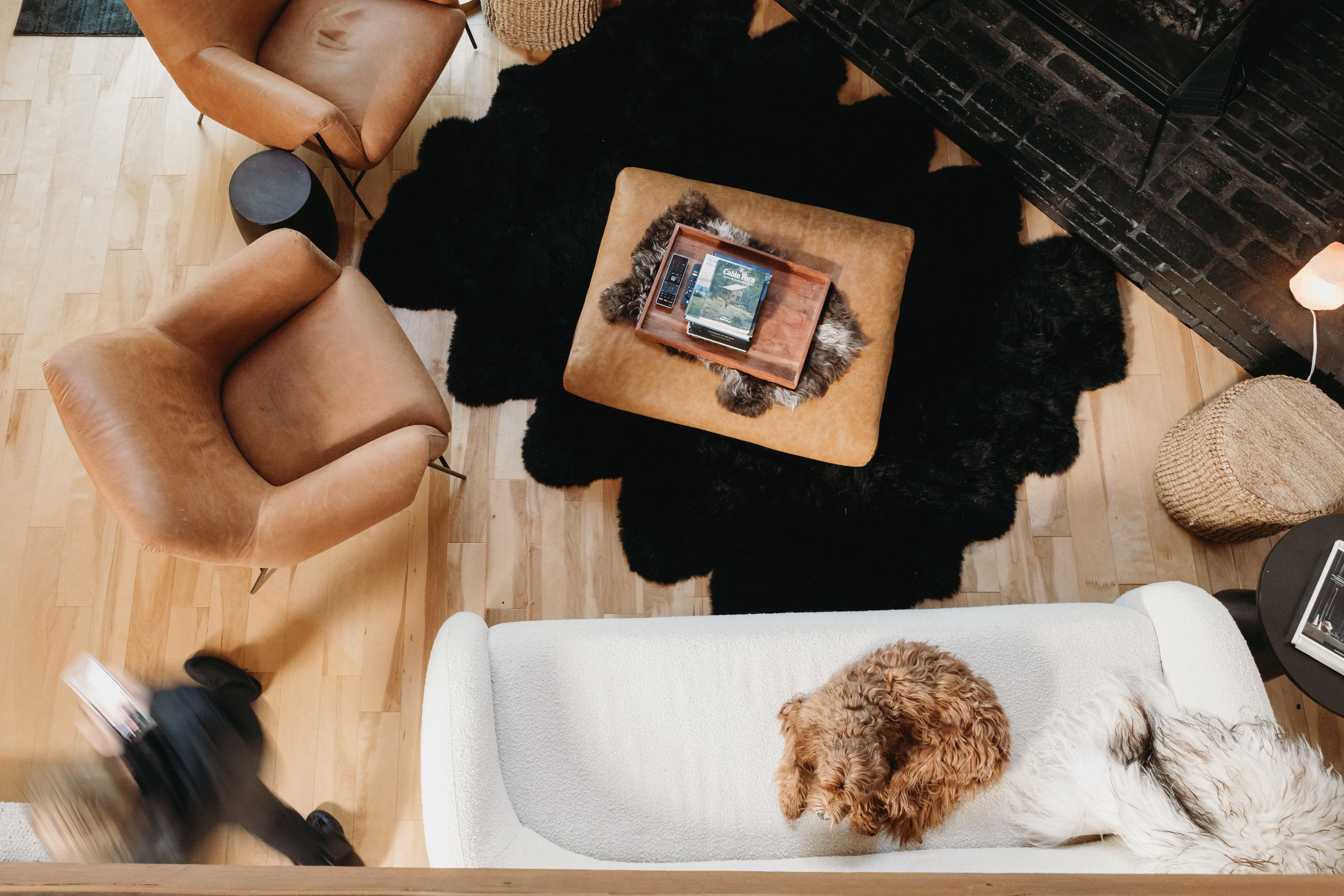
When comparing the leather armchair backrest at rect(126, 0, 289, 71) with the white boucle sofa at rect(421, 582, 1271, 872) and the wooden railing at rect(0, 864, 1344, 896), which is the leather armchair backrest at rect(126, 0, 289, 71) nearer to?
the white boucle sofa at rect(421, 582, 1271, 872)

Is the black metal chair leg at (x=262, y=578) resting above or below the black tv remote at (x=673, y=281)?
below

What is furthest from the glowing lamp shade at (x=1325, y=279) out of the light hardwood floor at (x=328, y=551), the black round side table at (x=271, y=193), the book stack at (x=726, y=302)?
the black round side table at (x=271, y=193)

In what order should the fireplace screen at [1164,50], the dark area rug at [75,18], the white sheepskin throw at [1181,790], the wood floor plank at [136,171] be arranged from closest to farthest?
the white sheepskin throw at [1181,790], the fireplace screen at [1164,50], the wood floor plank at [136,171], the dark area rug at [75,18]

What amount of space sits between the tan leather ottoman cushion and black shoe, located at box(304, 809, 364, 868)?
130 centimetres

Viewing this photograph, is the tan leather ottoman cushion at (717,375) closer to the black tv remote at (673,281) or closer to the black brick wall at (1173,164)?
the black tv remote at (673,281)

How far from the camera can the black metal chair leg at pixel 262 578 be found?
7.09 ft

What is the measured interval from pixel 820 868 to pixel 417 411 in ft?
4.51

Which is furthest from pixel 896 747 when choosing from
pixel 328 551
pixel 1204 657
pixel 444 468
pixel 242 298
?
pixel 242 298

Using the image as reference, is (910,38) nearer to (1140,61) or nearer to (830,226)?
(1140,61)

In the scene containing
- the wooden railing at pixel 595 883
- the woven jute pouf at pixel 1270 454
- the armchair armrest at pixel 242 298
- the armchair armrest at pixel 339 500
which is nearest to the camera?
the wooden railing at pixel 595 883

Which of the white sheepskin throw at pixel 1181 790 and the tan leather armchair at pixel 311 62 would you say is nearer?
the white sheepskin throw at pixel 1181 790

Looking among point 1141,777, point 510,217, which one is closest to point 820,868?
point 1141,777

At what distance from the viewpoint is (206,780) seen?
5.81ft

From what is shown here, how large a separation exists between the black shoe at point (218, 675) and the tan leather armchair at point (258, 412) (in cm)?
62
